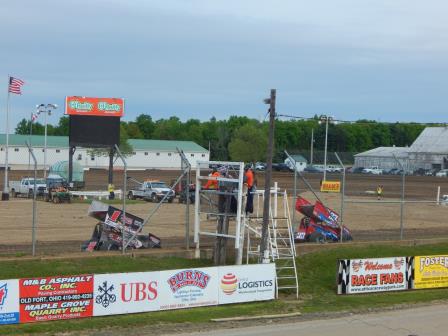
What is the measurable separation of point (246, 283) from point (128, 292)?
3364mm

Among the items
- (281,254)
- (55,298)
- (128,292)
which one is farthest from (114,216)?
(55,298)

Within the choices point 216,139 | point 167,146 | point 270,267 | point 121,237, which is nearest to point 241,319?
point 270,267

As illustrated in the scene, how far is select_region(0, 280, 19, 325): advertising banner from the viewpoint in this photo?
14781mm

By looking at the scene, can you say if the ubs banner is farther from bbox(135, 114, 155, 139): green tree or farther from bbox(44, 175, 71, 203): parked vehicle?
bbox(135, 114, 155, 139): green tree

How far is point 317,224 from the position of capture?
81.3 ft

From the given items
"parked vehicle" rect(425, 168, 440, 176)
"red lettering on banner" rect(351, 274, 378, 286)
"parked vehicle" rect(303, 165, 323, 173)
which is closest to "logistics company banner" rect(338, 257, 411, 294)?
"red lettering on banner" rect(351, 274, 378, 286)

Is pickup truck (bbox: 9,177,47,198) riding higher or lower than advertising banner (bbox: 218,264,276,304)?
higher

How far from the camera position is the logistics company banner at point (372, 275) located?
20.7 meters

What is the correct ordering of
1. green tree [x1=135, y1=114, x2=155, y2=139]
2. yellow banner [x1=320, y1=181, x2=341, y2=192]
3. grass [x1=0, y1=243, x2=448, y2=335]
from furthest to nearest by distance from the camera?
green tree [x1=135, y1=114, x2=155, y2=139], yellow banner [x1=320, y1=181, x2=341, y2=192], grass [x1=0, y1=243, x2=448, y2=335]

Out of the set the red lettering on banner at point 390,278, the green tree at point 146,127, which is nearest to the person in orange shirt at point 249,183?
the red lettering on banner at point 390,278

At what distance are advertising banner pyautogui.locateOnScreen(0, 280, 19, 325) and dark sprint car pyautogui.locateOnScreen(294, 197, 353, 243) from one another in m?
11.4

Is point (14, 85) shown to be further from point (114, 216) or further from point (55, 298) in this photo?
point (55, 298)

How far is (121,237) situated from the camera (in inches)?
815

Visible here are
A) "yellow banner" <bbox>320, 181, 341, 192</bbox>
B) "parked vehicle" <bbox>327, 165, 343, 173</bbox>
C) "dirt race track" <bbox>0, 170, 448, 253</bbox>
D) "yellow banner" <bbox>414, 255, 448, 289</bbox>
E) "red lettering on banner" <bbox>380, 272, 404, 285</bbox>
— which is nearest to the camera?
"red lettering on banner" <bbox>380, 272, 404, 285</bbox>
